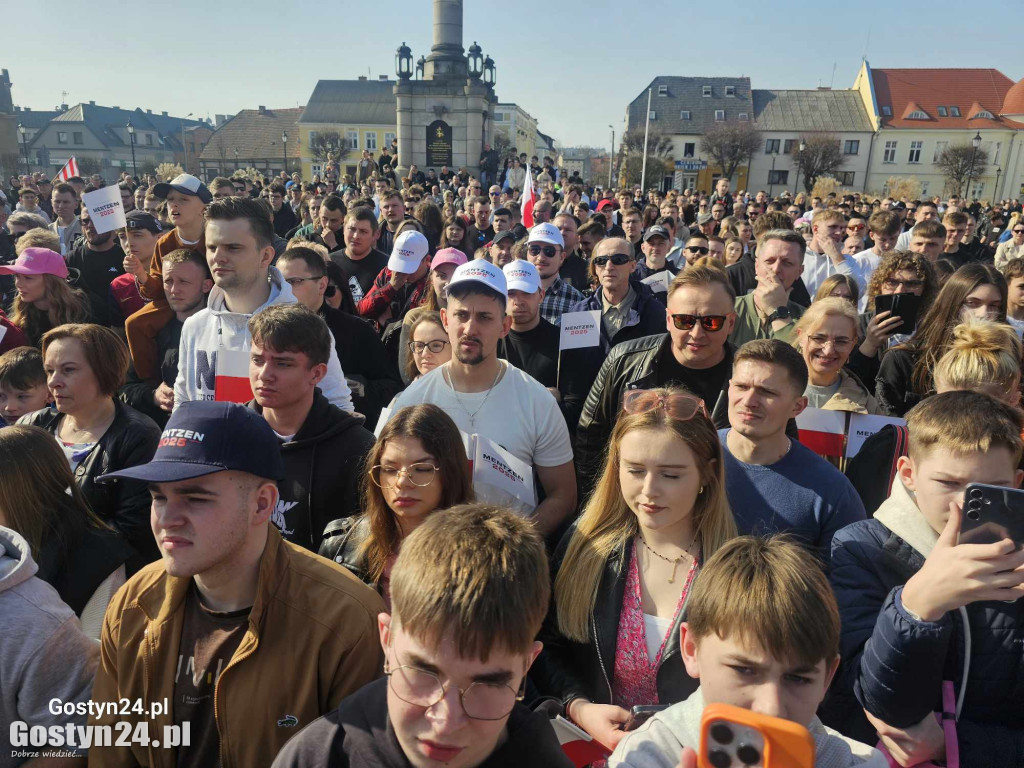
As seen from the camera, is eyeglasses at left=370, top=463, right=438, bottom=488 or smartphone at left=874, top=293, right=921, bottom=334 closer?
eyeglasses at left=370, top=463, right=438, bottom=488

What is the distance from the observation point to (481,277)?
353 cm

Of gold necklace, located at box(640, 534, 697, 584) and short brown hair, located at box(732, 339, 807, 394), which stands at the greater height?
short brown hair, located at box(732, 339, 807, 394)

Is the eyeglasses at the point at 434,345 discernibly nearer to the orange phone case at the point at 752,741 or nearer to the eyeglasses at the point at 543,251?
the eyeglasses at the point at 543,251

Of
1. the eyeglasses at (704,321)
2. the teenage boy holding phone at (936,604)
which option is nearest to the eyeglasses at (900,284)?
the eyeglasses at (704,321)

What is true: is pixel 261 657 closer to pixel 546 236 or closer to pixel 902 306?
pixel 902 306

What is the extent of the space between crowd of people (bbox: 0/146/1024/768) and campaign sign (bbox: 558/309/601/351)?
7cm

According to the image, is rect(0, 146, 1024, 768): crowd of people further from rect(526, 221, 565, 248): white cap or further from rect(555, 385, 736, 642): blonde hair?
rect(526, 221, 565, 248): white cap

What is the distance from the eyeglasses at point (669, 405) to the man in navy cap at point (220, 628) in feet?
4.03

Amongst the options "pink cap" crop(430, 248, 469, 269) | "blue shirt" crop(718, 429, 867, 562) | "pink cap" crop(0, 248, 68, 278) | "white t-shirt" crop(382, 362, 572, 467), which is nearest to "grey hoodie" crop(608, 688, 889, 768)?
"blue shirt" crop(718, 429, 867, 562)

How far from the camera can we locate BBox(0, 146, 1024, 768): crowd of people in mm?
1630

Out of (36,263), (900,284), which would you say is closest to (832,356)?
(900,284)

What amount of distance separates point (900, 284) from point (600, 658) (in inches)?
150

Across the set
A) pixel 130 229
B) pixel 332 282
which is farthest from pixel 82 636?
pixel 130 229

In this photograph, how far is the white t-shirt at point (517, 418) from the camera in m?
3.27
